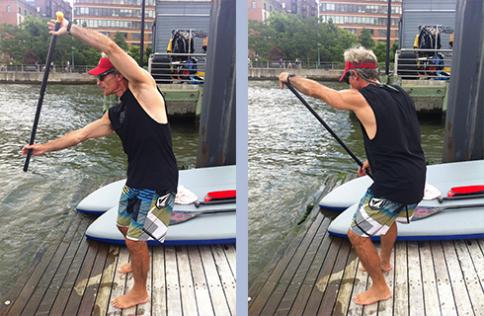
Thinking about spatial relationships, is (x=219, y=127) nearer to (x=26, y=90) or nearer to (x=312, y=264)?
(x=312, y=264)

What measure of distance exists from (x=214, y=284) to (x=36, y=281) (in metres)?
0.64

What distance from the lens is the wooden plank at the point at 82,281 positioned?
1566 millimetres

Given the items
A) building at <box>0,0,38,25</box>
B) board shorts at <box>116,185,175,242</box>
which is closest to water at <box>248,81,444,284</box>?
board shorts at <box>116,185,175,242</box>

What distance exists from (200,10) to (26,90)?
733 millimetres

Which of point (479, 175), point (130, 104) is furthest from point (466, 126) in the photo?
point (130, 104)

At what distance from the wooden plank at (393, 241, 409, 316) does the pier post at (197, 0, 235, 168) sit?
0.69 m

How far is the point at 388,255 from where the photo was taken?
5.15 feet

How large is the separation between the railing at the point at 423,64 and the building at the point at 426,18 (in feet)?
0.11

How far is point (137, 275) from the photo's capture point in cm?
156

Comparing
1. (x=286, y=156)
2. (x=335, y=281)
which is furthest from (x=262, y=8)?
(x=335, y=281)

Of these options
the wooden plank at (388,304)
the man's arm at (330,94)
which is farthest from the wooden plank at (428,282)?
the man's arm at (330,94)

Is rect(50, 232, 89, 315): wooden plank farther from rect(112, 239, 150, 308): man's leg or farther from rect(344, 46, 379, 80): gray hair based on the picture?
rect(344, 46, 379, 80): gray hair

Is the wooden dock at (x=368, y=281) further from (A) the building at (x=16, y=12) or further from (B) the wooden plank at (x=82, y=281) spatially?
(A) the building at (x=16, y=12)

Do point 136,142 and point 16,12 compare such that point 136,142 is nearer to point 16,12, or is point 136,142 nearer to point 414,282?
point 16,12
